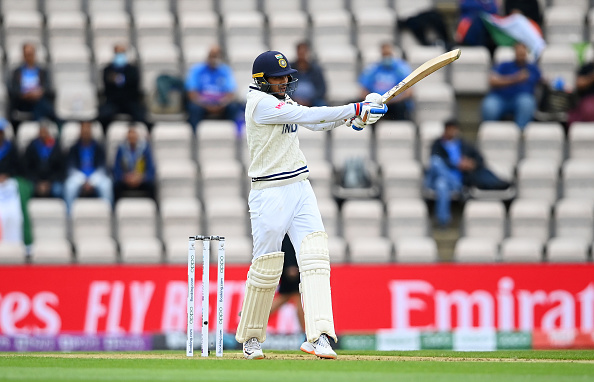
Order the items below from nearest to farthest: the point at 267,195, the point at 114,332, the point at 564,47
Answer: the point at 267,195, the point at 114,332, the point at 564,47

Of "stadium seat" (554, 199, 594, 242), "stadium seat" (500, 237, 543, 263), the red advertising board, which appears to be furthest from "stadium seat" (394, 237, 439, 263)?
"stadium seat" (554, 199, 594, 242)

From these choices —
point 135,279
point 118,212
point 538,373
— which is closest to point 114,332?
point 135,279

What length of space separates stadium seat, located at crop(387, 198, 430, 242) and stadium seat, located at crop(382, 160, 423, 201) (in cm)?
34

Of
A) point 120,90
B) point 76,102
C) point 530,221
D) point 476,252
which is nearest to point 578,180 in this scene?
point 530,221

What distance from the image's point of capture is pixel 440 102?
12.6m

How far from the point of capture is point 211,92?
12461mm

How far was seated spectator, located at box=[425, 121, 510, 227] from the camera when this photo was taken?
1173 centimetres

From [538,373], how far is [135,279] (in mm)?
5267

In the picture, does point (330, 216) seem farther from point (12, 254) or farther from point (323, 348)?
point (323, 348)

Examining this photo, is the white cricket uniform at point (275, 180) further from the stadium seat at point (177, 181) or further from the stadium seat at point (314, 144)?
the stadium seat at point (314, 144)

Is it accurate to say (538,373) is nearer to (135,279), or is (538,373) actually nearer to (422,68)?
(422,68)

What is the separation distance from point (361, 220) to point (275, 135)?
181 inches

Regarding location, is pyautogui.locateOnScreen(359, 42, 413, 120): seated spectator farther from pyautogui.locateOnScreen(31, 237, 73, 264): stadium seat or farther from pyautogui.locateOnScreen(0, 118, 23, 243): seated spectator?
pyautogui.locateOnScreen(0, 118, 23, 243): seated spectator

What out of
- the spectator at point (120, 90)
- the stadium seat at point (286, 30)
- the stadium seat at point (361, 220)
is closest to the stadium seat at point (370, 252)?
the stadium seat at point (361, 220)
